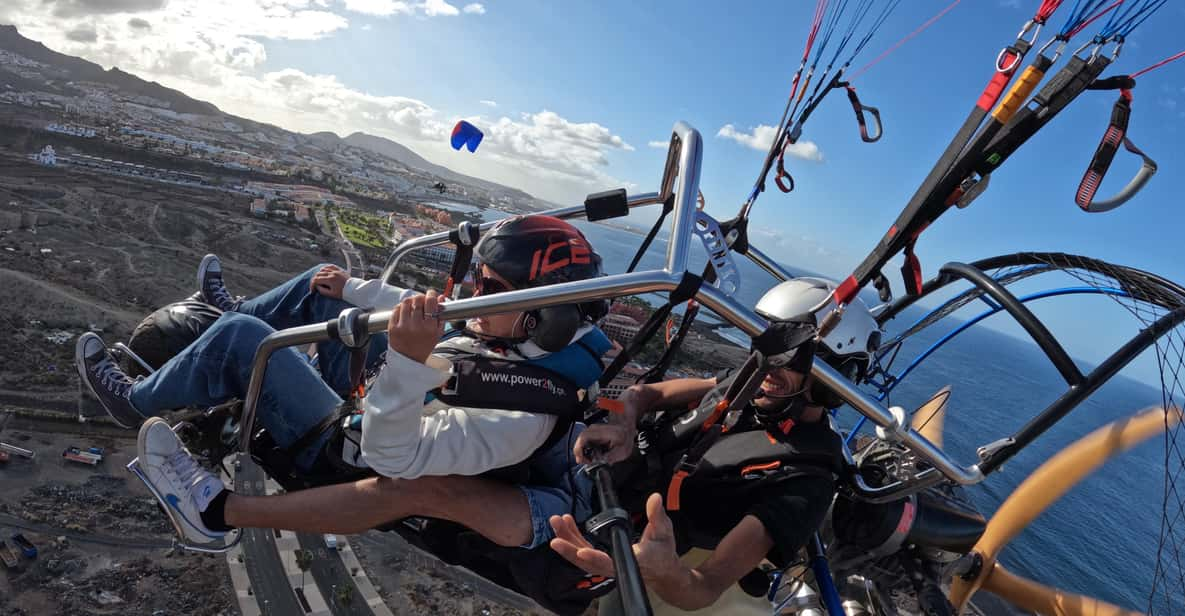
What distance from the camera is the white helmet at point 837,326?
256 centimetres

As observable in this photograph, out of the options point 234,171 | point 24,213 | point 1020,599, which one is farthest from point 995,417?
point 234,171

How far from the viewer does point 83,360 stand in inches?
111

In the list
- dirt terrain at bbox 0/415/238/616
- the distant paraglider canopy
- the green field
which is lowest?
dirt terrain at bbox 0/415/238/616

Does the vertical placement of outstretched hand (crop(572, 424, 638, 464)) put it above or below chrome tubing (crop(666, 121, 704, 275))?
below

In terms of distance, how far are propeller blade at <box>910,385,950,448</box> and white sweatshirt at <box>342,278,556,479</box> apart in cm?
274

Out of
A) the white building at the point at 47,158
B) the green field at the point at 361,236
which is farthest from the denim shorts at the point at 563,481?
the white building at the point at 47,158

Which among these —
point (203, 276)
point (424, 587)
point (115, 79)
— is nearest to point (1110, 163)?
point (203, 276)

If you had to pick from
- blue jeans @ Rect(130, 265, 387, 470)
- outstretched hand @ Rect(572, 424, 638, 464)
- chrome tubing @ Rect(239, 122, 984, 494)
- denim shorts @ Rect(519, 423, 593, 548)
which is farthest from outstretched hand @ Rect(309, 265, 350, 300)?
outstretched hand @ Rect(572, 424, 638, 464)

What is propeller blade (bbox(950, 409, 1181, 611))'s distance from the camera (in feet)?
10.1

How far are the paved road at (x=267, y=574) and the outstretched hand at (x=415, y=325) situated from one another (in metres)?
18.4

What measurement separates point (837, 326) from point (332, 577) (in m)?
22.1

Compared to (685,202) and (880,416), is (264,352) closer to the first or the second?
(685,202)

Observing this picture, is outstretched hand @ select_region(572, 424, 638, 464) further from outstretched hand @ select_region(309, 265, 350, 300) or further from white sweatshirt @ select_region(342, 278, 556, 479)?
outstretched hand @ select_region(309, 265, 350, 300)

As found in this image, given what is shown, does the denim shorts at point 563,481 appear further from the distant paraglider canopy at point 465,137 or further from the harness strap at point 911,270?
the distant paraglider canopy at point 465,137
